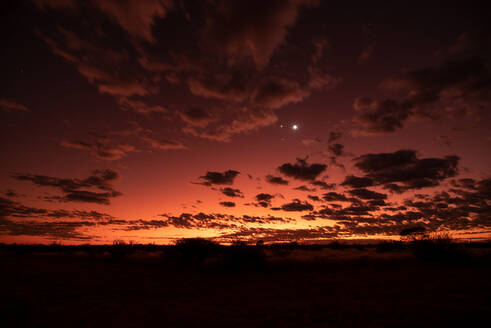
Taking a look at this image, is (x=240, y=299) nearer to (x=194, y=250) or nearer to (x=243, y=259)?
(x=243, y=259)

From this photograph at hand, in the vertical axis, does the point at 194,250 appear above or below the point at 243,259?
above

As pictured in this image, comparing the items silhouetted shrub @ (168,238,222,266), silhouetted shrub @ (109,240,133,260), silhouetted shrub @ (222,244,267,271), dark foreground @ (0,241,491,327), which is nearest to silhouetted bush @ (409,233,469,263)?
dark foreground @ (0,241,491,327)

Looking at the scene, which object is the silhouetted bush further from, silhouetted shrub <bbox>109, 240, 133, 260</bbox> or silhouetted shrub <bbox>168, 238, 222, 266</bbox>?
silhouetted shrub <bbox>109, 240, 133, 260</bbox>

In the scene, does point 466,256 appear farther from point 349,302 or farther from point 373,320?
point 373,320

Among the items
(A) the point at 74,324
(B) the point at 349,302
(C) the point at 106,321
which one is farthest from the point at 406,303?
(A) the point at 74,324

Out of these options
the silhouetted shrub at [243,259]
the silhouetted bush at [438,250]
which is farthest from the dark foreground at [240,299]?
the silhouetted bush at [438,250]

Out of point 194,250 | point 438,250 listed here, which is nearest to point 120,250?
point 194,250

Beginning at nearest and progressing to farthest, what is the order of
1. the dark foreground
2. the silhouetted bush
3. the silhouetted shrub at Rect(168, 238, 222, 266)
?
the dark foreground
the silhouetted bush
the silhouetted shrub at Rect(168, 238, 222, 266)

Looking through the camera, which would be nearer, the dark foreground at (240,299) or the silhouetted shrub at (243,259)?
the dark foreground at (240,299)

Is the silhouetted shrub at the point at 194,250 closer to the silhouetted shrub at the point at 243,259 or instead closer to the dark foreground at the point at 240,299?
the silhouetted shrub at the point at 243,259

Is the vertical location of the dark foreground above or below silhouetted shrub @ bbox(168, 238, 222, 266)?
below

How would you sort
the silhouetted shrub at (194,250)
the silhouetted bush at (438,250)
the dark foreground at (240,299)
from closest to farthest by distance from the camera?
the dark foreground at (240,299) → the silhouetted bush at (438,250) → the silhouetted shrub at (194,250)

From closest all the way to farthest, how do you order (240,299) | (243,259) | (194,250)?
1. (240,299)
2. (243,259)
3. (194,250)

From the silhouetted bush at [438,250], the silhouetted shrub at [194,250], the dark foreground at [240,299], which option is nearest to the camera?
the dark foreground at [240,299]
